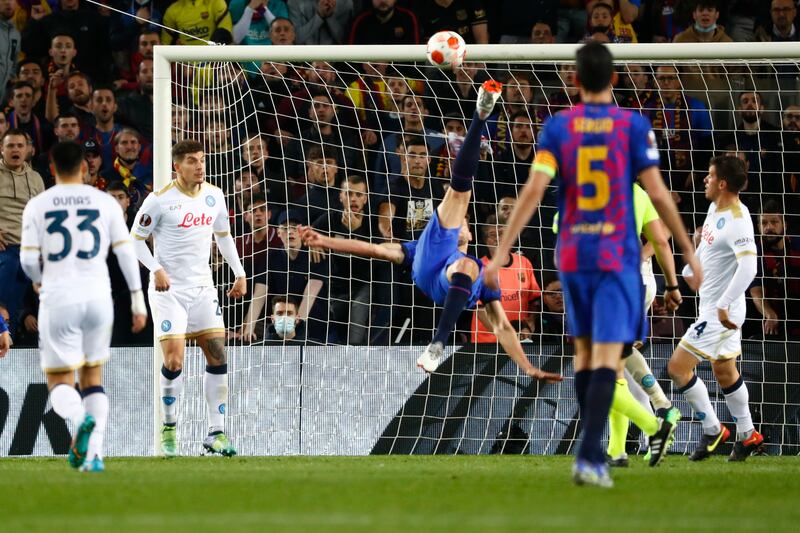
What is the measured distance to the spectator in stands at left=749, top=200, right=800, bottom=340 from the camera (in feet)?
41.0

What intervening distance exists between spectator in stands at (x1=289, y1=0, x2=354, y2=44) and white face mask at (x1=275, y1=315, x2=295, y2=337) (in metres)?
4.70

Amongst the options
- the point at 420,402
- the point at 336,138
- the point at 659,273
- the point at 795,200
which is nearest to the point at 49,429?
the point at 420,402

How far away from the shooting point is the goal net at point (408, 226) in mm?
11883

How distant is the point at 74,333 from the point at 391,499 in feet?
8.89

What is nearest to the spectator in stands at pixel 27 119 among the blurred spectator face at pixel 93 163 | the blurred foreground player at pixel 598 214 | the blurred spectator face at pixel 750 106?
the blurred spectator face at pixel 93 163

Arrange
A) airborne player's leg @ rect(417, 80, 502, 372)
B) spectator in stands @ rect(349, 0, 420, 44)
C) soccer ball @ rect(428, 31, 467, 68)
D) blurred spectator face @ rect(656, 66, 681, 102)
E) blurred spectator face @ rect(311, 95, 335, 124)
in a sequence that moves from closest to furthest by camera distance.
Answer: airborne player's leg @ rect(417, 80, 502, 372)
soccer ball @ rect(428, 31, 467, 68)
blurred spectator face @ rect(656, 66, 681, 102)
blurred spectator face @ rect(311, 95, 335, 124)
spectator in stands @ rect(349, 0, 420, 44)

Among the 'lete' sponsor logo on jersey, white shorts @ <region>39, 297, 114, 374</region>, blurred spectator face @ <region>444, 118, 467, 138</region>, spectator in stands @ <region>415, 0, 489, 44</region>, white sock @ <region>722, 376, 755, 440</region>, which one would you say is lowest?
white sock @ <region>722, 376, 755, 440</region>

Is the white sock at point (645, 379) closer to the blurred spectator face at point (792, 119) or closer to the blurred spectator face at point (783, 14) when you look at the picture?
the blurred spectator face at point (792, 119)

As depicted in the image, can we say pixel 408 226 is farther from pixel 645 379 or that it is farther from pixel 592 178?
pixel 592 178

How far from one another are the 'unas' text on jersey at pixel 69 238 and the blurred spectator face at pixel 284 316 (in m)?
4.51

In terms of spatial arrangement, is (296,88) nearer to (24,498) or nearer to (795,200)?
(795,200)

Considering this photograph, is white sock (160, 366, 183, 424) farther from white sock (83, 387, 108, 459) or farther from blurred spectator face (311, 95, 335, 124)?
blurred spectator face (311, 95, 335, 124)

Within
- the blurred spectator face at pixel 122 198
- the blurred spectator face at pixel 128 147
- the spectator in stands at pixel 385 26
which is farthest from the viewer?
the spectator in stands at pixel 385 26

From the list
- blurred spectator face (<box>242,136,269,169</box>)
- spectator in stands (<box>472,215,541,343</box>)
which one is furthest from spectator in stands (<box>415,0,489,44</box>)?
spectator in stands (<box>472,215,541,343</box>)
